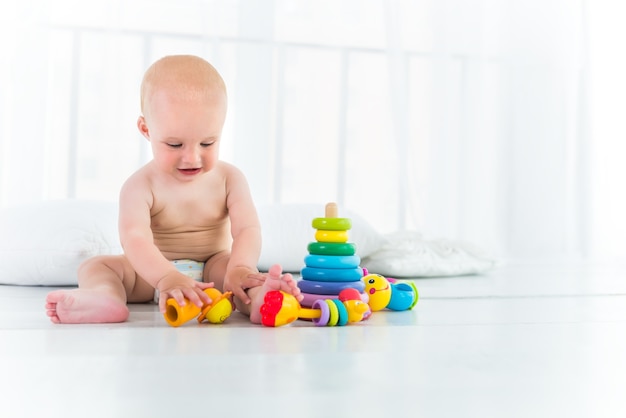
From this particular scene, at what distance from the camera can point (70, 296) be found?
1.02 metres

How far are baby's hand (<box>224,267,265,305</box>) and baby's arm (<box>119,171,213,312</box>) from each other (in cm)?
9

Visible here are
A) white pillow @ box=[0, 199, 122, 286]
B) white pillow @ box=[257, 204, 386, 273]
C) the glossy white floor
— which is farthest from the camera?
white pillow @ box=[257, 204, 386, 273]

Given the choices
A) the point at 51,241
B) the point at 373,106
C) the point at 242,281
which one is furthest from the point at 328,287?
the point at 373,106

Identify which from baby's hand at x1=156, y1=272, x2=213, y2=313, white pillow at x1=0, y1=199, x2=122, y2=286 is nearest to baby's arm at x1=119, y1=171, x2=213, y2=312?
baby's hand at x1=156, y1=272, x2=213, y2=313

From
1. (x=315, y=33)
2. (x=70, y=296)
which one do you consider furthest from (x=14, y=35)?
(x=70, y=296)

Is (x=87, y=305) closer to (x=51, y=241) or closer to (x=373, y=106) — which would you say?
(x=51, y=241)

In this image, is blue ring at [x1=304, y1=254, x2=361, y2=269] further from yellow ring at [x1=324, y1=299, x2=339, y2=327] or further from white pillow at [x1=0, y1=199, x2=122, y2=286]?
white pillow at [x1=0, y1=199, x2=122, y2=286]

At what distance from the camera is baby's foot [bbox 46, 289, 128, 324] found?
3.31 feet

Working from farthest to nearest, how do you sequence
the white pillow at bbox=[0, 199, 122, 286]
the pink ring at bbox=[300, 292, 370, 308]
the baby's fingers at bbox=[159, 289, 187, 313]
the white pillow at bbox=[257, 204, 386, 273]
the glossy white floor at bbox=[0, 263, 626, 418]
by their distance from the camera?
1. the white pillow at bbox=[257, 204, 386, 273]
2. the white pillow at bbox=[0, 199, 122, 286]
3. the pink ring at bbox=[300, 292, 370, 308]
4. the baby's fingers at bbox=[159, 289, 187, 313]
5. the glossy white floor at bbox=[0, 263, 626, 418]

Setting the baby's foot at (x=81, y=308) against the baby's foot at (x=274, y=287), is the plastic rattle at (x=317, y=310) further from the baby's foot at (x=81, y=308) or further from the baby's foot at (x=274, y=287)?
the baby's foot at (x=81, y=308)

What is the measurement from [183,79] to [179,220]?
27cm

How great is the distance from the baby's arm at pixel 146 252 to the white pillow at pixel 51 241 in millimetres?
427

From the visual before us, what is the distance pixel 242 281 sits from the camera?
1.14 m

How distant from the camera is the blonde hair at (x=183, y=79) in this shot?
113cm
